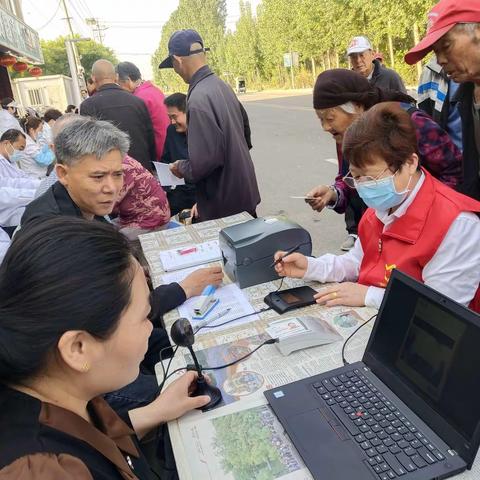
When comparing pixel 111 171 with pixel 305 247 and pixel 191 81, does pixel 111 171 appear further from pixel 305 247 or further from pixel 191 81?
pixel 191 81

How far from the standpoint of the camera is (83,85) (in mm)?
22656

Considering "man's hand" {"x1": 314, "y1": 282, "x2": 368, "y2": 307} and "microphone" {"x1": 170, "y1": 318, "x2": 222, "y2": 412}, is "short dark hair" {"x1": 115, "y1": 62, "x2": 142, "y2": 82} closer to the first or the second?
"man's hand" {"x1": 314, "y1": 282, "x2": 368, "y2": 307}

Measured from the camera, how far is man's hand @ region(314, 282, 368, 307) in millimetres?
1612

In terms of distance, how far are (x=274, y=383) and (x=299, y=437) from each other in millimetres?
226

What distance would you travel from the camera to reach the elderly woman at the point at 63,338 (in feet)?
2.48

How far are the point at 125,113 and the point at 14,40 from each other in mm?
12532

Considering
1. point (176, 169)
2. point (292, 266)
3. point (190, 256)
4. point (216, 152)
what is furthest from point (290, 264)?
point (176, 169)

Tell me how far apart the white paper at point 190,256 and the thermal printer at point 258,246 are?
0.33 meters

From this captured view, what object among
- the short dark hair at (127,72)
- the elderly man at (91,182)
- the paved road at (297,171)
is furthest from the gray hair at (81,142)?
the short dark hair at (127,72)

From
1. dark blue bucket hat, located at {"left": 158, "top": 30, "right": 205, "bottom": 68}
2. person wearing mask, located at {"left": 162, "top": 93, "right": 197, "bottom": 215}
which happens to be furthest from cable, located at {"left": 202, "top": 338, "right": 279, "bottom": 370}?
person wearing mask, located at {"left": 162, "top": 93, "right": 197, "bottom": 215}

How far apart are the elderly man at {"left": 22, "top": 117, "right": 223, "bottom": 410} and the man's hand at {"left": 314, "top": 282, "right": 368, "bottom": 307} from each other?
1.63 feet

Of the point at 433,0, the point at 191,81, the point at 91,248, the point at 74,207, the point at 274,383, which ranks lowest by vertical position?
the point at 274,383

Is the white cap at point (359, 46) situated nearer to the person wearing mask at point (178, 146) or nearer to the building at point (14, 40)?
the person wearing mask at point (178, 146)

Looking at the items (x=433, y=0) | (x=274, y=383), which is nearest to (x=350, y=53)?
(x=274, y=383)
